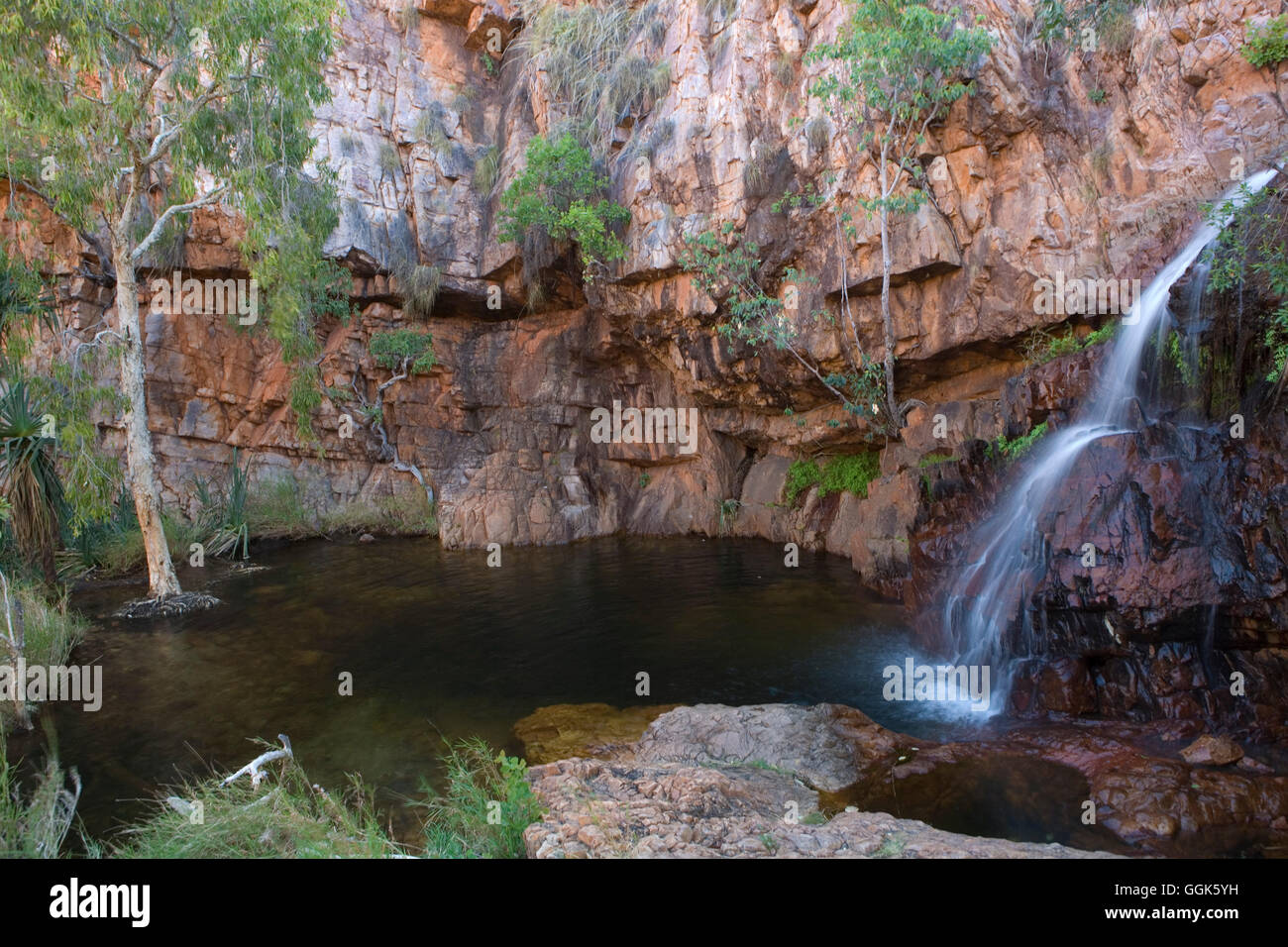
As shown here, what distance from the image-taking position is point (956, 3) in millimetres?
13211

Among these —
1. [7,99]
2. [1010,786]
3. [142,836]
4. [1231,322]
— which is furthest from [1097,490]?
[7,99]

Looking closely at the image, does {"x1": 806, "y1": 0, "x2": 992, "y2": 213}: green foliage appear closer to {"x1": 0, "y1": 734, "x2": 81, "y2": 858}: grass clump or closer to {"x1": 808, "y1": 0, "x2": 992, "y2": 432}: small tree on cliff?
{"x1": 808, "y1": 0, "x2": 992, "y2": 432}: small tree on cliff

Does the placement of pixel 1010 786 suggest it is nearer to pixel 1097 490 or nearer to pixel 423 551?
pixel 1097 490

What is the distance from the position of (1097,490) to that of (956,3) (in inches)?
411

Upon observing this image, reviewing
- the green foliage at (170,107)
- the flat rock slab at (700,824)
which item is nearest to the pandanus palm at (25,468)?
the green foliage at (170,107)

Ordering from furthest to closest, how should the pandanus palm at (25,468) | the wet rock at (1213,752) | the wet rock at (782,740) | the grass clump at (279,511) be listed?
1. the grass clump at (279,511)
2. the pandanus palm at (25,468)
3. the wet rock at (782,740)
4. the wet rock at (1213,752)

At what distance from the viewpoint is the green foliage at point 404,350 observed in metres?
20.0

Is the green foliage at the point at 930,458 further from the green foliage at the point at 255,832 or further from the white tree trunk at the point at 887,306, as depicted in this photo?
the green foliage at the point at 255,832

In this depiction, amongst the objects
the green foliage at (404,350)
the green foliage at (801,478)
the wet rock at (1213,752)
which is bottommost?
the wet rock at (1213,752)

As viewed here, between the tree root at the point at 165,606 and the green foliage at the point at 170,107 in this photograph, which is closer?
the green foliage at the point at 170,107

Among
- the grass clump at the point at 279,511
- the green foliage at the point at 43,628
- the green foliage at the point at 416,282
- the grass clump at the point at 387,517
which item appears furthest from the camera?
the green foliage at the point at 416,282

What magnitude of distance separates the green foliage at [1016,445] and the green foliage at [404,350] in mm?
15369

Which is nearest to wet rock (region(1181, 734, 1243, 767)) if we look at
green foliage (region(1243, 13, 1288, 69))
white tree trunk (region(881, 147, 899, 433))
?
white tree trunk (region(881, 147, 899, 433))

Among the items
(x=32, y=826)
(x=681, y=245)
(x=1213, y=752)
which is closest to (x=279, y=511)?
(x=681, y=245)
